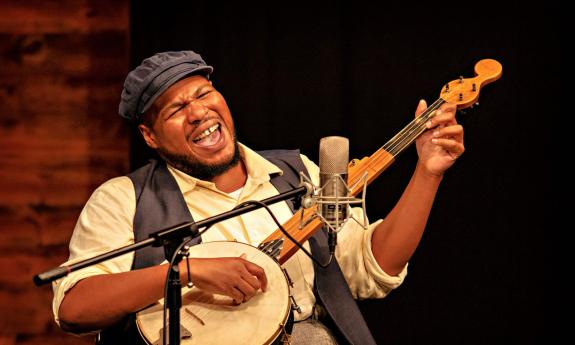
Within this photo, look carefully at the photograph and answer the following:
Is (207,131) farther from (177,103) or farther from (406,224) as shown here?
(406,224)

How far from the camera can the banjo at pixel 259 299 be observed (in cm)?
239

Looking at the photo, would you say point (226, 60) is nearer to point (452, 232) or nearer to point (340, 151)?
point (452, 232)

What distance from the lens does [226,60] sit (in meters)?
3.68

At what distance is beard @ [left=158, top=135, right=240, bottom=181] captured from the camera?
9.52 feet

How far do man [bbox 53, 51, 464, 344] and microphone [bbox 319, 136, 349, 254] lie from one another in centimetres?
38

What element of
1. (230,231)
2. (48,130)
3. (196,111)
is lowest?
(48,130)

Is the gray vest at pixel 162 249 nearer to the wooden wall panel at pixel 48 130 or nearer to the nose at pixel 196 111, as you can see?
the nose at pixel 196 111

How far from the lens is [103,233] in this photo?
2688 millimetres

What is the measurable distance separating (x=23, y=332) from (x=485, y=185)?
2336mm

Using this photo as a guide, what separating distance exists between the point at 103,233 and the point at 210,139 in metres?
0.52

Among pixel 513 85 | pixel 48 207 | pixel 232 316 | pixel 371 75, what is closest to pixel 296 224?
pixel 232 316

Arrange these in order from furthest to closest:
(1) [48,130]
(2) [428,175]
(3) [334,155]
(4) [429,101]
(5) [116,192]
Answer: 1. (1) [48,130]
2. (4) [429,101]
3. (5) [116,192]
4. (2) [428,175]
5. (3) [334,155]

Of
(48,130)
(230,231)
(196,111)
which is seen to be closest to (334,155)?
(230,231)


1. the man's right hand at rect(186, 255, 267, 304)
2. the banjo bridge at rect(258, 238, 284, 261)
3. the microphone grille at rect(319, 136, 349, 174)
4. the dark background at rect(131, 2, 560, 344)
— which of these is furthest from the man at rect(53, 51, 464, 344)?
the dark background at rect(131, 2, 560, 344)
